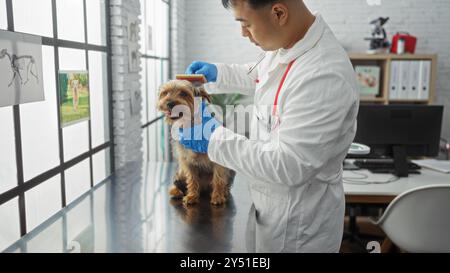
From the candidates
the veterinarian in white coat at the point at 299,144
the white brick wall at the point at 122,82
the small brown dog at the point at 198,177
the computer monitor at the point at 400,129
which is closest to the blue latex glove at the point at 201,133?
the veterinarian in white coat at the point at 299,144

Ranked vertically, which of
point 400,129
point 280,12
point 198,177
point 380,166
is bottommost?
point 380,166

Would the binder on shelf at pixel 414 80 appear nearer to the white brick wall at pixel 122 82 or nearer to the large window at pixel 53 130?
the white brick wall at pixel 122 82

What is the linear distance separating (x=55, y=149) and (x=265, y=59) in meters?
1.09

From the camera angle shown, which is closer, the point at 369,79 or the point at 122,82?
the point at 122,82

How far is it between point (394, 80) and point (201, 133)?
390 cm

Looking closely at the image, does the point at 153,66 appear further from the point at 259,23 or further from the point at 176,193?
the point at 259,23

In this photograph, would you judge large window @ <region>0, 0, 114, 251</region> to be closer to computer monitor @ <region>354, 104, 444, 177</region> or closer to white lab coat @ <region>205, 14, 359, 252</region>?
white lab coat @ <region>205, 14, 359, 252</region>

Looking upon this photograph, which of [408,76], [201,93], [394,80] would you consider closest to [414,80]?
[408,76]

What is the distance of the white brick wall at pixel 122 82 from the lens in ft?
7.69

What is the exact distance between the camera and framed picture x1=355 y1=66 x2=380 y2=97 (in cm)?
462

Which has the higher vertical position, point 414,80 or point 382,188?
point 414,80

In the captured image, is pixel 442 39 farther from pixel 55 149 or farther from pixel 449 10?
pixel 55 149

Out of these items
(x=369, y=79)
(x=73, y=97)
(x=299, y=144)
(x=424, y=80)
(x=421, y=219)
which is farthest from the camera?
(x=369, y=79)

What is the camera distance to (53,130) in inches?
71.6
